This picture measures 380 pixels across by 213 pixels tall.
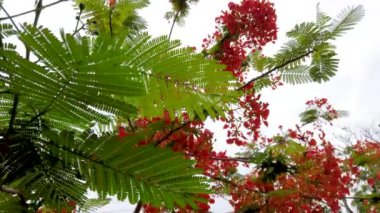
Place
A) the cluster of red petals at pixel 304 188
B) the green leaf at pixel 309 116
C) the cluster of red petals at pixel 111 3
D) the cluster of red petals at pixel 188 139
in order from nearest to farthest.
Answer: the cluster of red petals at pixel 188 139 < the cluster of red petals at pixel 111 3 < the cluster of red petals at pixel 304 188 < the green leaf at pixel 309 116

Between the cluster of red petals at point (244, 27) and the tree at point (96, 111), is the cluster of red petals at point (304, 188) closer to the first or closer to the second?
the cluster of red petals at point (244, 27)

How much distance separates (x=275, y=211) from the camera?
5.30 meters

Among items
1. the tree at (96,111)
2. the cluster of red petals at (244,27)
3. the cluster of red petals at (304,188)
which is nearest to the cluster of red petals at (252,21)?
the cluster of red petals at (244,27)

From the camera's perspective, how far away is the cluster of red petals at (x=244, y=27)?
14.6 feet

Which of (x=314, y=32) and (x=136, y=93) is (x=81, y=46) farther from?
(x=314, y=32)

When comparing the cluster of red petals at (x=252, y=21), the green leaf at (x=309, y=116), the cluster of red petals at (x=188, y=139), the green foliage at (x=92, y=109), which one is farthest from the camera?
the green leaf at (x=309, y=116)

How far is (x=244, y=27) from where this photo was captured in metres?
4.56

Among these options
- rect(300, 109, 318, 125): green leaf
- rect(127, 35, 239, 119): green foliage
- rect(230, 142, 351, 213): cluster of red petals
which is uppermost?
rect(300, 109, 318, 125): green leaf

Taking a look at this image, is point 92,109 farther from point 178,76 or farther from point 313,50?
point 313,50

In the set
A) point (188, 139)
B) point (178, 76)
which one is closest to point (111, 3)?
point (188, 139)

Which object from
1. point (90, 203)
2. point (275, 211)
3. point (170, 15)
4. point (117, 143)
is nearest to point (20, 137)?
point (117, 143)

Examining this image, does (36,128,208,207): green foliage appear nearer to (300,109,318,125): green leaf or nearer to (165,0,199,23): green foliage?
(165,0,199,23): green foliage

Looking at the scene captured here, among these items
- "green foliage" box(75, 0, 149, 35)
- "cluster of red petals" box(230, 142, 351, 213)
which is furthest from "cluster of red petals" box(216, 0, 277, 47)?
"cluster of red petals" box(230, 142, 351, 213)

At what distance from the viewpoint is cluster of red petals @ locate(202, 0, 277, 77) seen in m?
4.45
